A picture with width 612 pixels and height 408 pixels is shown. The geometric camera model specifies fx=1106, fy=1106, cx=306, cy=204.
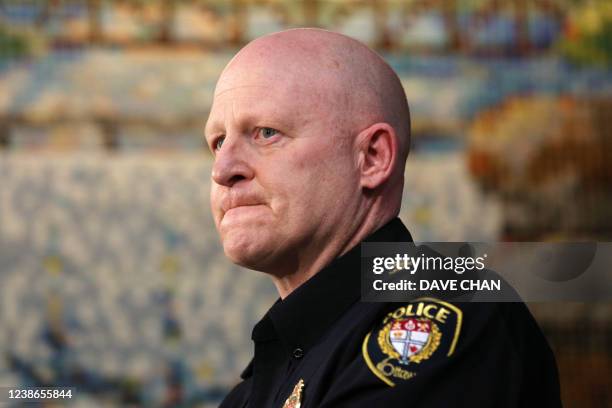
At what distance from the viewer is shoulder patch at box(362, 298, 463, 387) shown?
186 centimetres

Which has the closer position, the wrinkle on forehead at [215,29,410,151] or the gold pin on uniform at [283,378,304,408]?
the gold pin on uniform at [283,378,304,408]

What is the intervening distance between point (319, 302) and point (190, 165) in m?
6.50

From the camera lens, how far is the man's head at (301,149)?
84.5 inches

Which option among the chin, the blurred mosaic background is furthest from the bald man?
the blurred mosaic background

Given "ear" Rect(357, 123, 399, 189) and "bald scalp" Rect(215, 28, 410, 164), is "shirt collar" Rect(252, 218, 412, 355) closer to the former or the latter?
"ear" Rect(357, 123, 399, 189)

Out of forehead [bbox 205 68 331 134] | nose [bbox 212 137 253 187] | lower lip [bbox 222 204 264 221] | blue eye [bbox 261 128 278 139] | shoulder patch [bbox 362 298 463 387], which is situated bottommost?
shoulder patch [bbox 362 298 463 387]

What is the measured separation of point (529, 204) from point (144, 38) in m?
3.34

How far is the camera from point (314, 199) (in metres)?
2.16

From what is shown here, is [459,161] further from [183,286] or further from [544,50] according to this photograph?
[183,286]

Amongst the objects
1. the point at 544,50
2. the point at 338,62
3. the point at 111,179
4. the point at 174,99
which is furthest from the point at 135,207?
the point at 338,62

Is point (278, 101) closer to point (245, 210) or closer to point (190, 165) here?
point (245, 210)

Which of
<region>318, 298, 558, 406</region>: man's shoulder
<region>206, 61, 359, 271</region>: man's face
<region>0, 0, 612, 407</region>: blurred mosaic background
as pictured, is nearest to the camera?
<region>318, 298, 558, 406</region>: man's shoulder

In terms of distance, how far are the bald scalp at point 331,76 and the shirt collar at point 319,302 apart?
0.25 metres

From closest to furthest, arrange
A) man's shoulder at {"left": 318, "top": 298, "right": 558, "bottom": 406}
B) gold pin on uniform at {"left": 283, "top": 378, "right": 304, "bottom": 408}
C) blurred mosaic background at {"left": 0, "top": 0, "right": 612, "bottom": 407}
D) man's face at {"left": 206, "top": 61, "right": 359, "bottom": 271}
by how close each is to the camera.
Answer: man's shoulder at {"left": 318, "top": 298, "right": 558, "bottom": 406} → gold pin on uniform at {"left": 283, "top": 378, "right": 304, "bottom": 408} → man's face at {"left": 206, "top": 61, "right": 359, "bottom": 271} → blurred mosaic background at {"left": 0, "top": 0, "right": 612, "bottom": 407}
